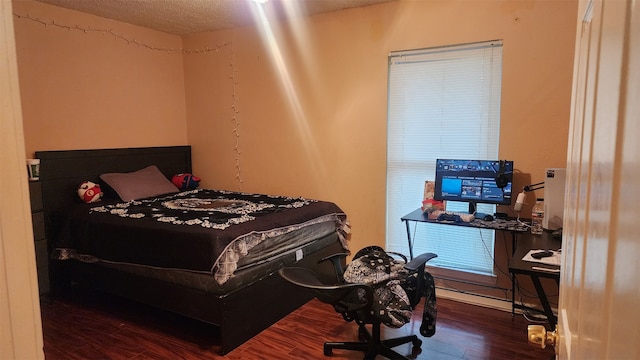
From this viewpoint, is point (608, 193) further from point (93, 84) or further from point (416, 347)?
point (93, 84)

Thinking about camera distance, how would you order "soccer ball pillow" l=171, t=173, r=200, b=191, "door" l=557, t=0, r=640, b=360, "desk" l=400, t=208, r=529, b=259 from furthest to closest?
"soccer ball pillow" l=171, t=173, r=200, b=191 → "desk" l=400, t=208, r=529, b=259 → "door" l=557, t=0, r=640, b=360

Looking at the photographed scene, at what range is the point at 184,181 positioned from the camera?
4590 mm

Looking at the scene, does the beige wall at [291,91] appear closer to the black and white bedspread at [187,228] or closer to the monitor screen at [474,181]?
the monitor screen at [474,181]

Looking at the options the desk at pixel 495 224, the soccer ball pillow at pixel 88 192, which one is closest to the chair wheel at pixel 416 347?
the desk at pixel 495 224

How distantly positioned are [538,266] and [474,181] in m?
1.23

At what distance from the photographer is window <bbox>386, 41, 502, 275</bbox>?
3.23 metres

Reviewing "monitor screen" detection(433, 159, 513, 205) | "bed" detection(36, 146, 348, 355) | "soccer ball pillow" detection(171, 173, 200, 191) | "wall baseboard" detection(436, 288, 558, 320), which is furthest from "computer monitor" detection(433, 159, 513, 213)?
"soccer ball pillow" detection(171, 173, 200, 191)

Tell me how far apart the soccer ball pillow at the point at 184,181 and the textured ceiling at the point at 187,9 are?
64.7 inches

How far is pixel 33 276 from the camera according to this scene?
0.60 m

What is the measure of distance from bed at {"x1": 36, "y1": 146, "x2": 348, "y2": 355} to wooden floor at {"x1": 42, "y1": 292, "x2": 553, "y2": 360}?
188mm

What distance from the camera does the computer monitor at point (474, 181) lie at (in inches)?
119

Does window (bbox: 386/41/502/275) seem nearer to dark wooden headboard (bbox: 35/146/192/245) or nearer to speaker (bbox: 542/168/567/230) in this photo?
speaker (bbox: 542/168/567/230)

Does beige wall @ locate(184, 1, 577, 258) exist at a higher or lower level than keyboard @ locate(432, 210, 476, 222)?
higher

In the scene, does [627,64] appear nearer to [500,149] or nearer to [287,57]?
[500,149]
